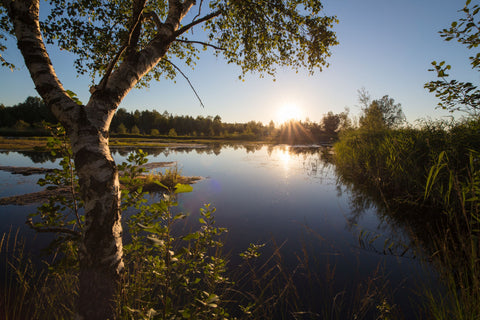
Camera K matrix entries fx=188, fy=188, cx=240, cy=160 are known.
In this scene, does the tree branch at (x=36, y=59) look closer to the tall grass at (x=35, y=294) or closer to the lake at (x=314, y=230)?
the tall grass at (x=35, y=294)

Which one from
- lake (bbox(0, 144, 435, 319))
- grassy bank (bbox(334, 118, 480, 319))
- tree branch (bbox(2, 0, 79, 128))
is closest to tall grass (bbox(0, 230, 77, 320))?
lake (bbox(0, 144, 435, 319))

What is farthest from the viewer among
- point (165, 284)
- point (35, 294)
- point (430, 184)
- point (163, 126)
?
point (163, 126)

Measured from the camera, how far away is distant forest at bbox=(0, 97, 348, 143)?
5609cm

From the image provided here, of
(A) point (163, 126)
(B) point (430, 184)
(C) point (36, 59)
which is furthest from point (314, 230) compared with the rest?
(A) point (163, 126)

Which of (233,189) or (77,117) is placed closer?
(77,117)

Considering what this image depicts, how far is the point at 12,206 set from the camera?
6051 millimetres

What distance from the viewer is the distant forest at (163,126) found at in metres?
56.1

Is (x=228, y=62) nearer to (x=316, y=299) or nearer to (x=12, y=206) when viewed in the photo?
(x=316, y=299)

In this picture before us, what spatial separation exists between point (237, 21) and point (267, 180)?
783cm

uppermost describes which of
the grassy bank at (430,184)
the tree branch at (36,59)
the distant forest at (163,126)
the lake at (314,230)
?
the distant forest at (163,126)

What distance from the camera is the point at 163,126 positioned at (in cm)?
7962

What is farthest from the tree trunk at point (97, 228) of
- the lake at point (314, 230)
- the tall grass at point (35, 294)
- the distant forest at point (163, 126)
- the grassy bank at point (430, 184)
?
the distant forest at point (163, 126)

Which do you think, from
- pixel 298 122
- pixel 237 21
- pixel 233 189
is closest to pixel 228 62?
pixel 237 21

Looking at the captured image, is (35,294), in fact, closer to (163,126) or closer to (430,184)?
(430,184)
